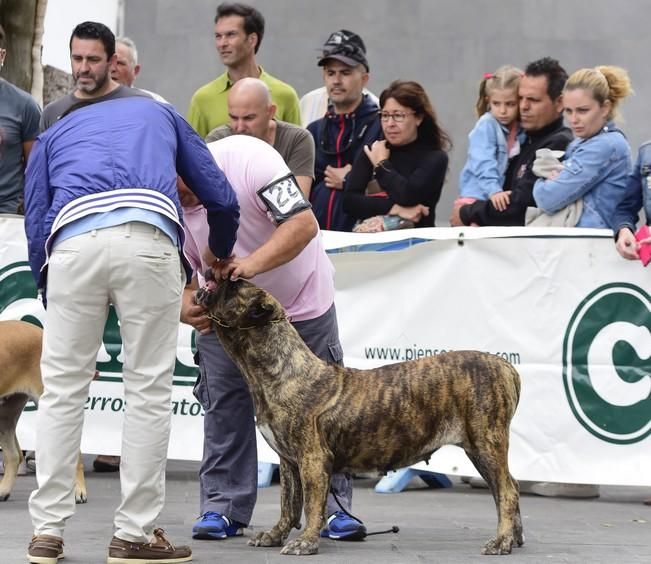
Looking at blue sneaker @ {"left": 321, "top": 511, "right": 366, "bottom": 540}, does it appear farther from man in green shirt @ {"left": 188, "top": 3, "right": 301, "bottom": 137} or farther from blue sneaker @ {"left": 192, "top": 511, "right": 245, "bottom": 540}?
man in green shirt @ {"left": 188, "top": 3, "right": 301, "bottom": 137}

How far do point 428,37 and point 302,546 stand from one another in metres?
10.3

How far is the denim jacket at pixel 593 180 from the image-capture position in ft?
26.2

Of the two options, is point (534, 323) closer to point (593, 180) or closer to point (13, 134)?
point (593, 180)

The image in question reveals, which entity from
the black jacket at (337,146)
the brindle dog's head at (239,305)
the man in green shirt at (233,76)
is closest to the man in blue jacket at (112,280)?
the brindle dog's head at (239,305)

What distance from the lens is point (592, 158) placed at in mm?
7953

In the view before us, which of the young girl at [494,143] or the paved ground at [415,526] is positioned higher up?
A: the young girl at [494,143]

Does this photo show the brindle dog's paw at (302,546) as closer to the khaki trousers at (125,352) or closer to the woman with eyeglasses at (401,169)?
the khaki trousers at (125,352)

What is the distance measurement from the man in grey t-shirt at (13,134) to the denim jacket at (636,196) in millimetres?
3701

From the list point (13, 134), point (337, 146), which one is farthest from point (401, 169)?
point (13, 134)

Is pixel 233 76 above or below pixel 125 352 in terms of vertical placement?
above

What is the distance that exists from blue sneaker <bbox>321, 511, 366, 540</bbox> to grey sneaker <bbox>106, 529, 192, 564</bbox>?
34.2 inches

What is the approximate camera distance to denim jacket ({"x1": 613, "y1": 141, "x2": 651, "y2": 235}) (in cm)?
782

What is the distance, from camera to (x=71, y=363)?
540 centimetres

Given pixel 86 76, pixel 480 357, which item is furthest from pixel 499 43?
pixel 480 357
